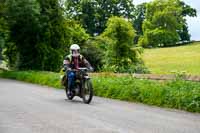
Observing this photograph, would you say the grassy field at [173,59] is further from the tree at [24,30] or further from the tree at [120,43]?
the tree at [24,30]

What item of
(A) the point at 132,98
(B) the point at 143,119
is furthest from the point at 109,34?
(B) the point at 143,119

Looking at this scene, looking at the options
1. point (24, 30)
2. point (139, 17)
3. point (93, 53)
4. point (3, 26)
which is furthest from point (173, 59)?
point (139, 17)

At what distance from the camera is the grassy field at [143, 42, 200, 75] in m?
57.6

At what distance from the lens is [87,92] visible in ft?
55.0

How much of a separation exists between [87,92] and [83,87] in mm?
351

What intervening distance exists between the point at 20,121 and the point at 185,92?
5211mm

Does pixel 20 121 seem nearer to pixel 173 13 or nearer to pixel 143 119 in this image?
pixel 143 119

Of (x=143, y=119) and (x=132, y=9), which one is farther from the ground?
(x=132, y=9)

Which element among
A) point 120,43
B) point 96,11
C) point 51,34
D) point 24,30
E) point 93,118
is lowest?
point 93,118

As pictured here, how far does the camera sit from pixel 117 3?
346 feet

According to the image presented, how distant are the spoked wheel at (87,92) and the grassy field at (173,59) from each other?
121 feet

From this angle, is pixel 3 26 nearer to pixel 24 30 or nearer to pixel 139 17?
pixel 24 30

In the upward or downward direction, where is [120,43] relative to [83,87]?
upward

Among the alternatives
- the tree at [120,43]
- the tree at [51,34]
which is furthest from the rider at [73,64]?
the tree at [51,34]
